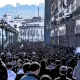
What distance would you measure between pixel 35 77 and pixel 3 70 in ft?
3.98

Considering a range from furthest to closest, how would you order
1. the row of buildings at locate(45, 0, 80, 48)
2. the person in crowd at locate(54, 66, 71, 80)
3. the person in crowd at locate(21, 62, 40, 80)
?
the row of buildings at locate(45, 0, 80, 48)
the person in crowd at locate(54, 66, 71, 80)
the person in crowd at locate(21, 62, 40, 80)

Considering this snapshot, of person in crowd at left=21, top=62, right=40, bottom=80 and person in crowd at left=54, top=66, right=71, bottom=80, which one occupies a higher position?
person in crowd at left=21, top=62, right=40, bottom=80

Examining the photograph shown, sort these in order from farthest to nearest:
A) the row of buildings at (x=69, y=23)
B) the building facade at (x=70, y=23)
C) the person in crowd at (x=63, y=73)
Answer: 1. the row of buildings at (x=69, y=23)
2. the building facade at (x=70, y=23)
3. the person in crowd at (x=63, y=73)

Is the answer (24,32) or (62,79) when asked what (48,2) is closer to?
(24,32)

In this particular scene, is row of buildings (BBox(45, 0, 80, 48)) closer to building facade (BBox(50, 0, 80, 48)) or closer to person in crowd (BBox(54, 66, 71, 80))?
building facade (BBox(50, 0, 80, 48))

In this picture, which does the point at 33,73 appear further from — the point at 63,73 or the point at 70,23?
the point at 70,23

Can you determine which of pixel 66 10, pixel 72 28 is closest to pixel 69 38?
pixel 72 28

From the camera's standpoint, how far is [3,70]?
29.4 ft

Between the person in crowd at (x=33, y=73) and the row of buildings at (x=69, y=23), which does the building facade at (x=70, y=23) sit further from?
the person in crowd at (x=33, y=73)

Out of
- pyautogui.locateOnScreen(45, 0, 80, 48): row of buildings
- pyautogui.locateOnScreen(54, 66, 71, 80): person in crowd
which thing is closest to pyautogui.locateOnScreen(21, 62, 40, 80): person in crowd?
pyautogui.locateOnScreen(54, 66, 71, 80): person in crowd

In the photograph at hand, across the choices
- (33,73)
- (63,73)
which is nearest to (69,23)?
(63,73)

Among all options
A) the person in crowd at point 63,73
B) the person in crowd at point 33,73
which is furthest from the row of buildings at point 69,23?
the person in crowd at point 33,73

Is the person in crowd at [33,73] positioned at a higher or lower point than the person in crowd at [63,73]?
higher

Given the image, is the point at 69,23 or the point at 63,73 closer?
the point at 63,73
